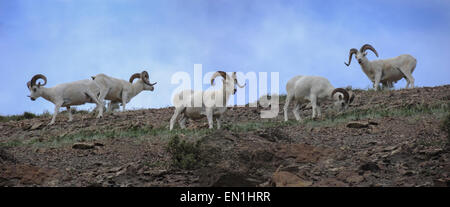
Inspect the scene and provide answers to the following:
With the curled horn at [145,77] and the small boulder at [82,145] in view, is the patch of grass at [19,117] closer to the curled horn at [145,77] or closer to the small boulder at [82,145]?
the curled horn at [145,77]

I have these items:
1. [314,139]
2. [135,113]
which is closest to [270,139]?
[314,139]

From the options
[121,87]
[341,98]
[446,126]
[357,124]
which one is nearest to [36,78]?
[121,87]

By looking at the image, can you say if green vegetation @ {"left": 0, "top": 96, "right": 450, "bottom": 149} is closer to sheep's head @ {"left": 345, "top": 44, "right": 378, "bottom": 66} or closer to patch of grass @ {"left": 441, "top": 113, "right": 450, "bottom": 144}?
patch of grass @ {"left": 441, "top": 113, "right": 450, "bottom": 144}

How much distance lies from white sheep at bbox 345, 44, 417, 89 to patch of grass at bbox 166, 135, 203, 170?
1429 centimetres

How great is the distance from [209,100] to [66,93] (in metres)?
7.91

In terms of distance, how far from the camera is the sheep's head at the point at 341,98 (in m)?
18.7

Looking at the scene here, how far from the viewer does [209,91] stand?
56.1 feet

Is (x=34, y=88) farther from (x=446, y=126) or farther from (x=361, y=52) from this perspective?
(x=446, y=126)

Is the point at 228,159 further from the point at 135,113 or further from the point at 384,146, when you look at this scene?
the point at 135,113
